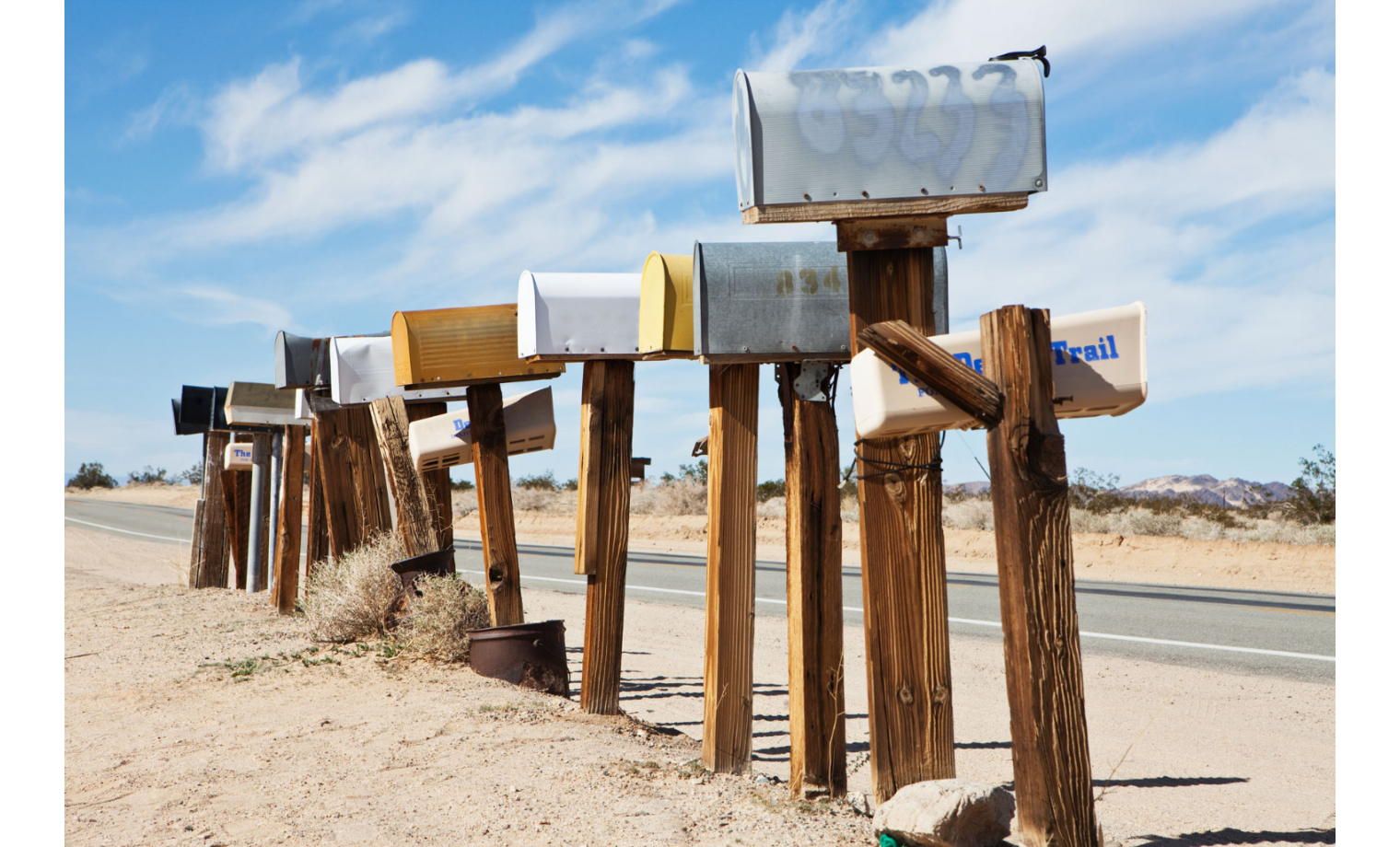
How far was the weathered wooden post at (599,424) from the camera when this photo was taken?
4746 millimetres

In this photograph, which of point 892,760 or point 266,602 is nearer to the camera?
point 892,760

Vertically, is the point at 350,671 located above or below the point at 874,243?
below

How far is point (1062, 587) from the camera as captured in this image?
2498mm

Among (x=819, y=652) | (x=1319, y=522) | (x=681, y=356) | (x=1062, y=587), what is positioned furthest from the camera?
(x=1319, y=522)

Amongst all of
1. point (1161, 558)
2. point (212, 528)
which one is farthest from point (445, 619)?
point (1161, 558)

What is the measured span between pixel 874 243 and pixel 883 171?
8.8 inches

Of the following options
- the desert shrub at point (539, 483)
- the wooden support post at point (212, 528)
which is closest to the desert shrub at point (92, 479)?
the desert shrub at point (539, 483)

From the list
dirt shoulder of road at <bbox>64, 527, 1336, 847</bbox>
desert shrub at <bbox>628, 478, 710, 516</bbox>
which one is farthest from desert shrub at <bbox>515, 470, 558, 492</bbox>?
dirt shoulder of road at <bbox>64, 527, 1336, 847</bbox>

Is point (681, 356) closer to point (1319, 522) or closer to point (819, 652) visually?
point (819, 652)

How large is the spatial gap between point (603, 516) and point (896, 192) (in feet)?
7.81

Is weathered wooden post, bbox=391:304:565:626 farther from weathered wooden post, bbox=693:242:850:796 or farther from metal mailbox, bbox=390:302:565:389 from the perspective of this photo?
weathered wooden post, bbox=693:242:850:796

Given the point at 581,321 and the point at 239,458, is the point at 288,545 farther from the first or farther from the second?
the point at 581,321

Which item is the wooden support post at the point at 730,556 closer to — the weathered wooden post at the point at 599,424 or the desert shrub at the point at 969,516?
the weathered wooden post at the point at 599,424

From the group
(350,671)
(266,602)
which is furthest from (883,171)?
(266,602)
